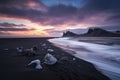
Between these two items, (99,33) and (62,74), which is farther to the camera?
(99,33)

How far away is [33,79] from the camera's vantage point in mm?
5309

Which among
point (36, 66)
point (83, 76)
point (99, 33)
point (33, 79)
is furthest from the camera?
point (99, 33)

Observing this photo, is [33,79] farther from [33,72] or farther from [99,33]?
[99,33]

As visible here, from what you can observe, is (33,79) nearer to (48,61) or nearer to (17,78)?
(17,78)

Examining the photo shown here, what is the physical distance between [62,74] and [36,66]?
162 cm

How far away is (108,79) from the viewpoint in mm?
5570

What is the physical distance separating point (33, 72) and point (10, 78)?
106cm

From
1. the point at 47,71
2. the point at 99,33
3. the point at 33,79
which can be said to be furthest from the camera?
the point at 99,33

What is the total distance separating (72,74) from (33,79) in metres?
1.79

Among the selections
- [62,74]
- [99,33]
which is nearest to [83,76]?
[62,74]

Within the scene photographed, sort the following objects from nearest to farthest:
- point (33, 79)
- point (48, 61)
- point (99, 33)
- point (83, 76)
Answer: point (33, 79) < point (83, 76) < point (48, 61) < point (99, 33)

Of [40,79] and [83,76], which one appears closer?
[40,79]

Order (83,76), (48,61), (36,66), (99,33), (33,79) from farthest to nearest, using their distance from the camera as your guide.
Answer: (99,33), (48,61), (36,66), (83,76), (33,79)

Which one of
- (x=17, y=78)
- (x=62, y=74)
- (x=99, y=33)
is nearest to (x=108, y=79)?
(x=62, y=74)
